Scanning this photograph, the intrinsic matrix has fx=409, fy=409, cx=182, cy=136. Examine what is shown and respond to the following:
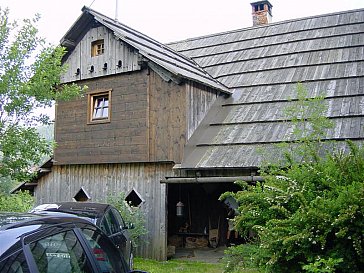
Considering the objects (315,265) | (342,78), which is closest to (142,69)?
(342,78)

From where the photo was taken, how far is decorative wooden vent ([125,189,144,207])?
11406 millimetres

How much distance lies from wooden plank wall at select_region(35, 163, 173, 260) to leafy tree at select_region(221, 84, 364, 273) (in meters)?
5.35

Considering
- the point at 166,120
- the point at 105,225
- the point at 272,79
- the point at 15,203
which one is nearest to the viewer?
the point at 105,225

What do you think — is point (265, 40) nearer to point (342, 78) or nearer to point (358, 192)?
point (342, 78)

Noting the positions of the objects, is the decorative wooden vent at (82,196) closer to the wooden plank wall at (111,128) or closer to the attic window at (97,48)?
the wooden plank wall at (111,128)

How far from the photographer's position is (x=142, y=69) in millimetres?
11539

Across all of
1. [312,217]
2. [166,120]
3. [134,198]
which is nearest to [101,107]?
[166,120]

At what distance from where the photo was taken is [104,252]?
12.0 ft

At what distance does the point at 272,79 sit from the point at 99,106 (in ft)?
18.0

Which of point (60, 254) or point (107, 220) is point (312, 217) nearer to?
point (60, 254)

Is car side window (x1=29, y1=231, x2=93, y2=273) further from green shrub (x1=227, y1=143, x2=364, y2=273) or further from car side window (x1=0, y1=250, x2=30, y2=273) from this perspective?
green shrub (x1=227, y1=143, x2=364, y2=273)

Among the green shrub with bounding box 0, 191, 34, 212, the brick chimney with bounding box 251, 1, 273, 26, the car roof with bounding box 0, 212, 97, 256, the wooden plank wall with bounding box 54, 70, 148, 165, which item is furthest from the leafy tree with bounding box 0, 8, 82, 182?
the brick chimney with bounding box 251, 1, 273, 26

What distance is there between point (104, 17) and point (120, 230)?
7071 millimetres

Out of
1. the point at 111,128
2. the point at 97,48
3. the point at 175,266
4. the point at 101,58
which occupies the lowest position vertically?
the point at 175,266
